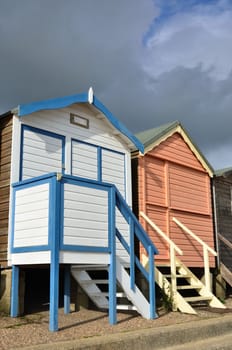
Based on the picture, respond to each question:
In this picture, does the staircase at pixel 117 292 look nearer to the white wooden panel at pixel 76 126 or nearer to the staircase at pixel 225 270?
the white wooden panel at pixel 76 126

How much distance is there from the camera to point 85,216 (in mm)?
7875

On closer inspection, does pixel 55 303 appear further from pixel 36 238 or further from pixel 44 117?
pixel 44 117

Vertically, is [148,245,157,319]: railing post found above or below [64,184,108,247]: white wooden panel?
below

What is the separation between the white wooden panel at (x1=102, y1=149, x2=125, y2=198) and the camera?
1071 cm

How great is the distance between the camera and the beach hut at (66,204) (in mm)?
7523

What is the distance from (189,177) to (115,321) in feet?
20.3

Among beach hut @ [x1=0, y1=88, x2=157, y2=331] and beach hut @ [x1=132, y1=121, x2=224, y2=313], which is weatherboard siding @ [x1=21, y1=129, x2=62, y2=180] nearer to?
beach hut @ [x1=0, y1=88, x2=157, y2=331]

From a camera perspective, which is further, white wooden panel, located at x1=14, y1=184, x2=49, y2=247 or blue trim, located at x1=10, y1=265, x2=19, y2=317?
blue trim, located at x1=10, y1=265, x2=19, y2=317

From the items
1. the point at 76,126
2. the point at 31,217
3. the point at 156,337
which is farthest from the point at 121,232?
the point at 156,337

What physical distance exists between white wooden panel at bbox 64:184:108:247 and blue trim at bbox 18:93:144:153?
2167 millimetres

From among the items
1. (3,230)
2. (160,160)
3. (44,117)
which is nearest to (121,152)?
(160,160)

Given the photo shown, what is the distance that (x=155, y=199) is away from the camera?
1161 cm

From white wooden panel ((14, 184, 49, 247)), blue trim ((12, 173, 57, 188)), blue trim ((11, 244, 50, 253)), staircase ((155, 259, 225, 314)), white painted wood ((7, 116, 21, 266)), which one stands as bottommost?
staircase ((155, 259, 225, 314))

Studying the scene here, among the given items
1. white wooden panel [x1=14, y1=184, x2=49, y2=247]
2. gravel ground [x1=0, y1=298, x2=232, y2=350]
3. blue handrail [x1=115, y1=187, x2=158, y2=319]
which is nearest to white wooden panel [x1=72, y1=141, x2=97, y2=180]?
blue handrail [x1=115, y1=187, x2=158, y2=319]
